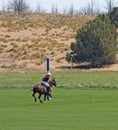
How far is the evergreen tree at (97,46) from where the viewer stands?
8150 cm

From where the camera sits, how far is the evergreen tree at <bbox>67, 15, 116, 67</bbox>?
8150 centimetres

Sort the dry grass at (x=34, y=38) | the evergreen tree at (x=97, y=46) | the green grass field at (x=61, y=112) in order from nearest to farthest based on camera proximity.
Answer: the green grass field at (x=61, y=112), the evergreen tree at (x=97, y=46), the dry grass at (x=34, y=38)

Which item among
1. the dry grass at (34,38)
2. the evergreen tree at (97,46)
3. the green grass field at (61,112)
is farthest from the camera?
the dry grass at (34,38)

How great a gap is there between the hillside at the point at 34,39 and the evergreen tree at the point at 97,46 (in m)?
5.36

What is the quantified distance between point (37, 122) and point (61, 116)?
2360 millimetres

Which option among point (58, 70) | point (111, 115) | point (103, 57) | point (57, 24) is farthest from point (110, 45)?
point (111, 115)

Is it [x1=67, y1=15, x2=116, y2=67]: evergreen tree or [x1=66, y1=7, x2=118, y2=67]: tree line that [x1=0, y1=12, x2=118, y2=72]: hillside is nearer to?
[x1=66, y1=7, x2=118, y2=67]: tree line

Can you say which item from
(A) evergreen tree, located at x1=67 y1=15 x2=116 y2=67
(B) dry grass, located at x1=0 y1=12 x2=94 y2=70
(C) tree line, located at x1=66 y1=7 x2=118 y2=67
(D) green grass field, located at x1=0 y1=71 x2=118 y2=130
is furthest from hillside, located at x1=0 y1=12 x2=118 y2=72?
(D) green grass field, located at x1=0 y1=71 x2=118 y2=130

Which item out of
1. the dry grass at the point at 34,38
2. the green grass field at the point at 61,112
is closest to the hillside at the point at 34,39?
the dry grass at the point at 34,38

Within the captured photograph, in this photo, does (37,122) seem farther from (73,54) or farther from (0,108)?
(73,54)

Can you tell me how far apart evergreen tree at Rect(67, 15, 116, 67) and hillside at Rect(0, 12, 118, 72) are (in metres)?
5.36

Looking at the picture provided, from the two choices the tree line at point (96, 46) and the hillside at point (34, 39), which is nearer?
the tree line at point (96, 46)

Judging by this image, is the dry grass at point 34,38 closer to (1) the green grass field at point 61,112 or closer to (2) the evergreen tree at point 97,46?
(2) the evergreen tree at point 97,46

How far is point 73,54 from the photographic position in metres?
83.6
